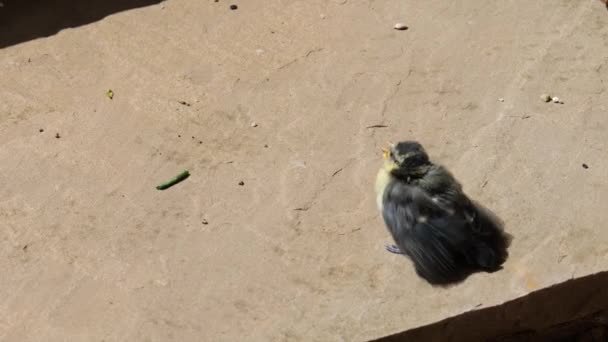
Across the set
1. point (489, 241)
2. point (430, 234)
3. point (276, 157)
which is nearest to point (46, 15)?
point (276, 157)

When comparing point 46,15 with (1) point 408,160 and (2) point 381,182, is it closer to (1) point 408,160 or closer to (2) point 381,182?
(2) point 381,182

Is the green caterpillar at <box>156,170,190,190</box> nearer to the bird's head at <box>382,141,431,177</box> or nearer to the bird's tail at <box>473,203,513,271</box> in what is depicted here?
the bird's head at <box>382,141,431,177</box>

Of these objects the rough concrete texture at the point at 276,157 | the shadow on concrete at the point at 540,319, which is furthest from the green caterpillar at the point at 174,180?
the shadow on concrete at the point at 540,319

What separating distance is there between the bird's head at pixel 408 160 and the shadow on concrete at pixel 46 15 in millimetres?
2916

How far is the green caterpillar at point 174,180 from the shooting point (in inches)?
217

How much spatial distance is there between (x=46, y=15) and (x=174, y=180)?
2285 mm

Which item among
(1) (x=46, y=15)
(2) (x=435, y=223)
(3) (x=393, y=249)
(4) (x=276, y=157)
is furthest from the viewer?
(1) (x=46, y=15)

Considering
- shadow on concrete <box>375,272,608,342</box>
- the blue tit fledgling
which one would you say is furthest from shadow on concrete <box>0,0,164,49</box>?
shadow on concrete <box>375,272,608,342</box>

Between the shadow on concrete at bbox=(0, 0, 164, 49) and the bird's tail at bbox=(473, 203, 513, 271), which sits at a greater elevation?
the shadow on concrete at bbox=(0, 0, 164, 49)

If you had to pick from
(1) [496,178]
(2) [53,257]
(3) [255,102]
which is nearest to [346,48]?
(3) [255,102]

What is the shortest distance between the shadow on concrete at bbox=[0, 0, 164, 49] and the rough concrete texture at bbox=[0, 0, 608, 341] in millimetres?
92

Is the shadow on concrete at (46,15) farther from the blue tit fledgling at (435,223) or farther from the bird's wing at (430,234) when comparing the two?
the bird's wing at (430,234)

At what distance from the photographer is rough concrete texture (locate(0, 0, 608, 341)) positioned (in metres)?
4.76

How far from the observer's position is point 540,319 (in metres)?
4.83
